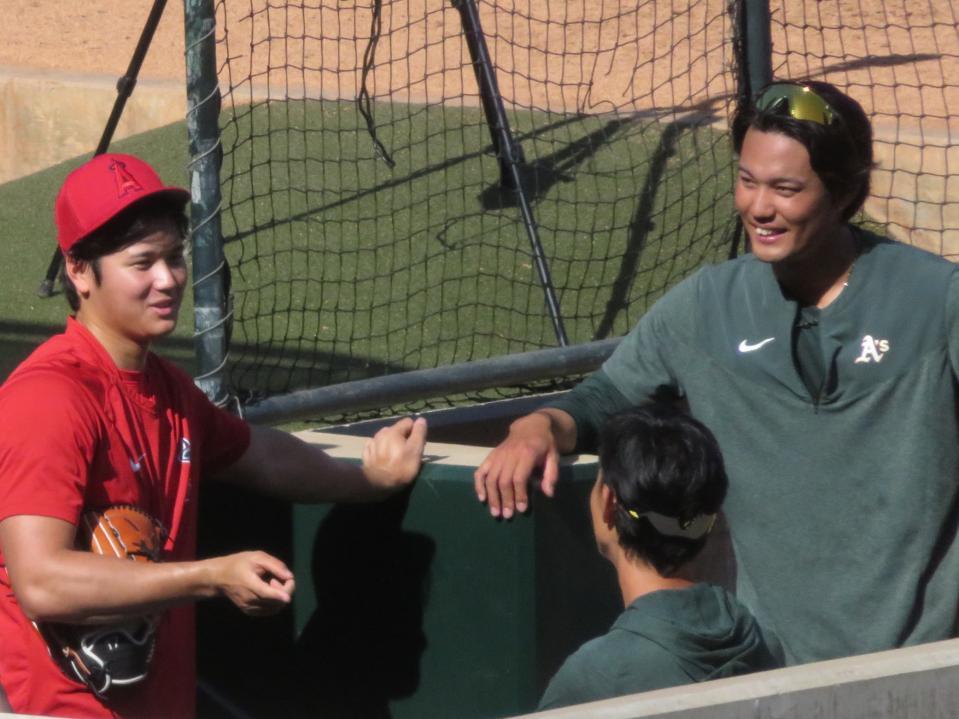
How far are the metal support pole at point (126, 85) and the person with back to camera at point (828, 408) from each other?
3419 millimetres

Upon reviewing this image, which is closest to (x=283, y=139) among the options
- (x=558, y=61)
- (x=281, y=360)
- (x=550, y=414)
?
(x=281, y=360)

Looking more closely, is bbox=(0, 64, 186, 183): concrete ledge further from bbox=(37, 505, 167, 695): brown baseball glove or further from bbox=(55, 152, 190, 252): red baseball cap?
bbox=(37, 505, 167, 695): brown baseball glove

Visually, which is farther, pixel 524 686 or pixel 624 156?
pixel 624 156

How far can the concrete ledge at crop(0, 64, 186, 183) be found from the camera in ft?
30.2

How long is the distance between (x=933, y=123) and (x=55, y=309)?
4828mm

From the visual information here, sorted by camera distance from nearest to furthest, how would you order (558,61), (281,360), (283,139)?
(281,360) < (283,139) < (558,61)

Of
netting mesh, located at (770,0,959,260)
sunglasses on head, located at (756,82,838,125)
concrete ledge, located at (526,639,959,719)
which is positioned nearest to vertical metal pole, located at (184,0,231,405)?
sunglasses on head, located at (756,82,838,125)

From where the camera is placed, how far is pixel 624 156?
304 inches

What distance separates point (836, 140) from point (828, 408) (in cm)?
42

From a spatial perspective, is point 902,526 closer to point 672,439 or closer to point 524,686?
point 672,439

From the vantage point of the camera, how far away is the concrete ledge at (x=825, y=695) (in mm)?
1772

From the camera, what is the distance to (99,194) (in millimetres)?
2488

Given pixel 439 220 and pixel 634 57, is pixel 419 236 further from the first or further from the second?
Result: pixel 634 57

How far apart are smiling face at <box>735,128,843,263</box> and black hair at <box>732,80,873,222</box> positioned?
0.01 m
